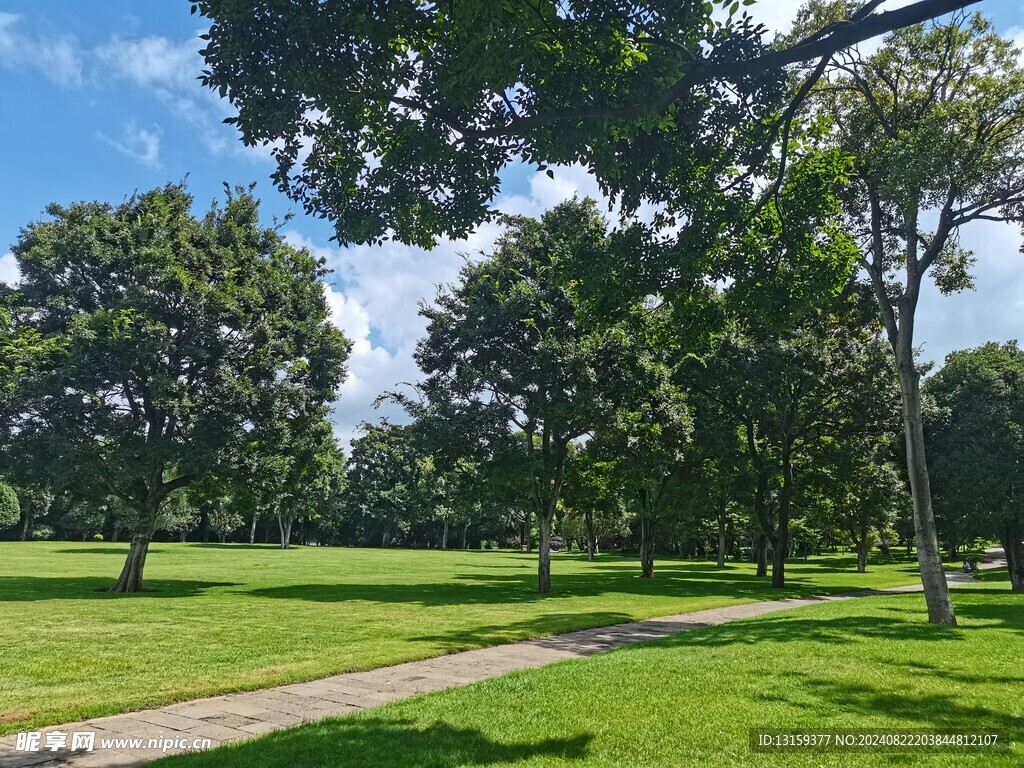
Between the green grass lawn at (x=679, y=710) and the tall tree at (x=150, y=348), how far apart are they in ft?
54.8

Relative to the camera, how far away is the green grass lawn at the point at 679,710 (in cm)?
548

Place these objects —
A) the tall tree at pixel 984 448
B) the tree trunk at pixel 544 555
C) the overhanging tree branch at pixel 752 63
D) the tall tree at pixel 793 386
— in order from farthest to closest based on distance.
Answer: the tall tree at pixel 793 386
the tall tree at pixel 984 448
the tree trunk at pixel 544 555
the overhanging tree branch at pixel 752 63

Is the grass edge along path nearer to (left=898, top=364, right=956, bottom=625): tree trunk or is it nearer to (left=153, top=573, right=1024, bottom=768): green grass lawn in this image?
(left=153, top=573, right=1024, bottom=768): green grass lawn

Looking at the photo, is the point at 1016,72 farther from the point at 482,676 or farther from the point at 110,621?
the point at 110,621

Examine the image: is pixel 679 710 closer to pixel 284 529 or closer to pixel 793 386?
pixel 793 386

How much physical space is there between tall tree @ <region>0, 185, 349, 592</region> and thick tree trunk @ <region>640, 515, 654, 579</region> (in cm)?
2247

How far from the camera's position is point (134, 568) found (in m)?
23.7

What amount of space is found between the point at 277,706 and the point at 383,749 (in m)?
2.63

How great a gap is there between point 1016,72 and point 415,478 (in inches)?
3295

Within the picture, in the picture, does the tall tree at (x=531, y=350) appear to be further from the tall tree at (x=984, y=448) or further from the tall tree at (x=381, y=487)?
the tall tree at (x=381, y=487)

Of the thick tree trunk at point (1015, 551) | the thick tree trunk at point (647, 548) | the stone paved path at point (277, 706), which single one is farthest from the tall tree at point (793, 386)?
the stone paved path at point (277, 706)

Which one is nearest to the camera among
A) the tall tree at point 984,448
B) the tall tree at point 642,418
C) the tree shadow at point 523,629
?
the tree shadow at point 523,629

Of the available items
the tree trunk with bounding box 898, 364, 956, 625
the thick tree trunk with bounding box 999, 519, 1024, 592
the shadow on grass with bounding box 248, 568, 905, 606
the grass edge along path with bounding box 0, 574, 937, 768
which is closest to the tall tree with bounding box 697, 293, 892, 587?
the shadow on grass with bounding box 248, 568, 905, 606

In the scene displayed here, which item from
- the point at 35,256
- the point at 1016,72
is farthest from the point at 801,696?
the point at 35,256
